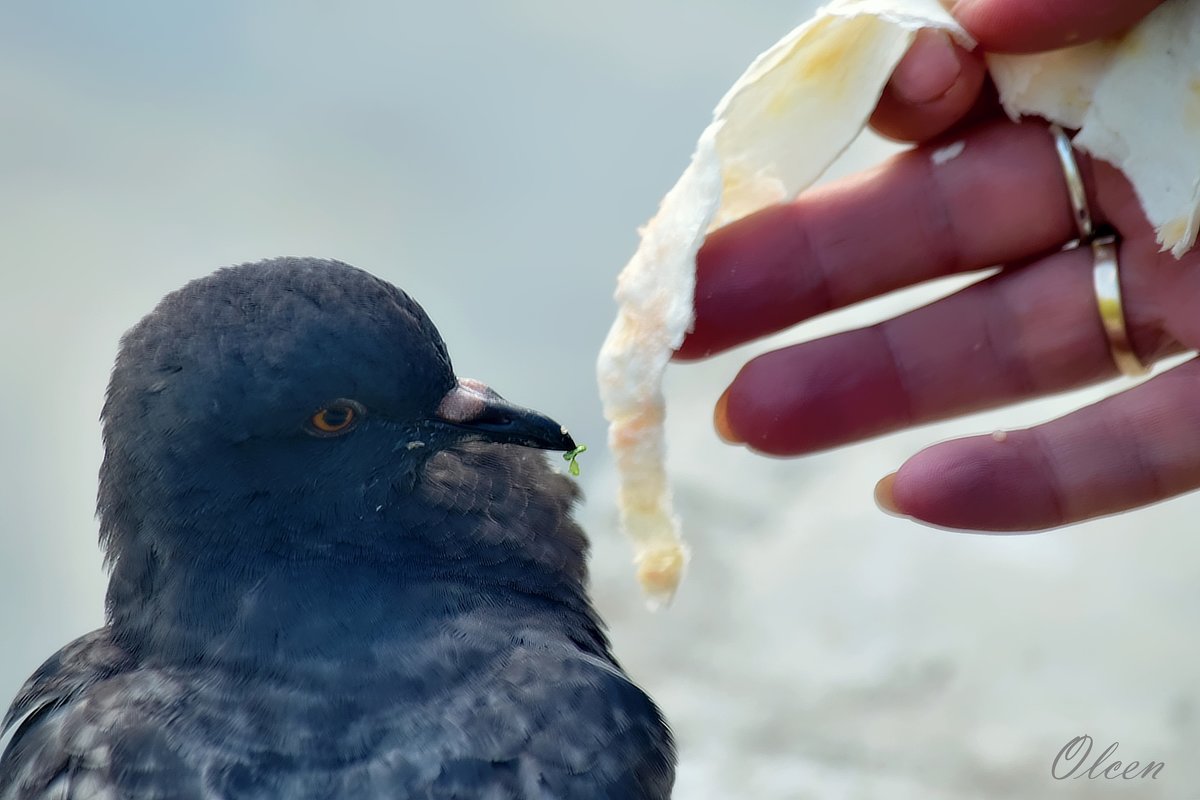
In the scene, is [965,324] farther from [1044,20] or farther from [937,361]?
[1044,20]

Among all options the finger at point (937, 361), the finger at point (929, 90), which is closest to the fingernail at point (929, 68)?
the finger at point (929, 90)

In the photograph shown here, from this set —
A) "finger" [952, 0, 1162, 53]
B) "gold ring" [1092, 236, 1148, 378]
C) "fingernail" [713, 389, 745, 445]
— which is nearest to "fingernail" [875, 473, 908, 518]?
"fingernail" [713, 389, 745, 445]

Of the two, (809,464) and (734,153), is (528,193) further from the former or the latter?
(734,153)

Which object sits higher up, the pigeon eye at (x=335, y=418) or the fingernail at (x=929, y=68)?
the fingernail at (x=929, y=68)

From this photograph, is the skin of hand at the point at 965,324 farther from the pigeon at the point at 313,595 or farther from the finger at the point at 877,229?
the pigeon at the point at 313,595
